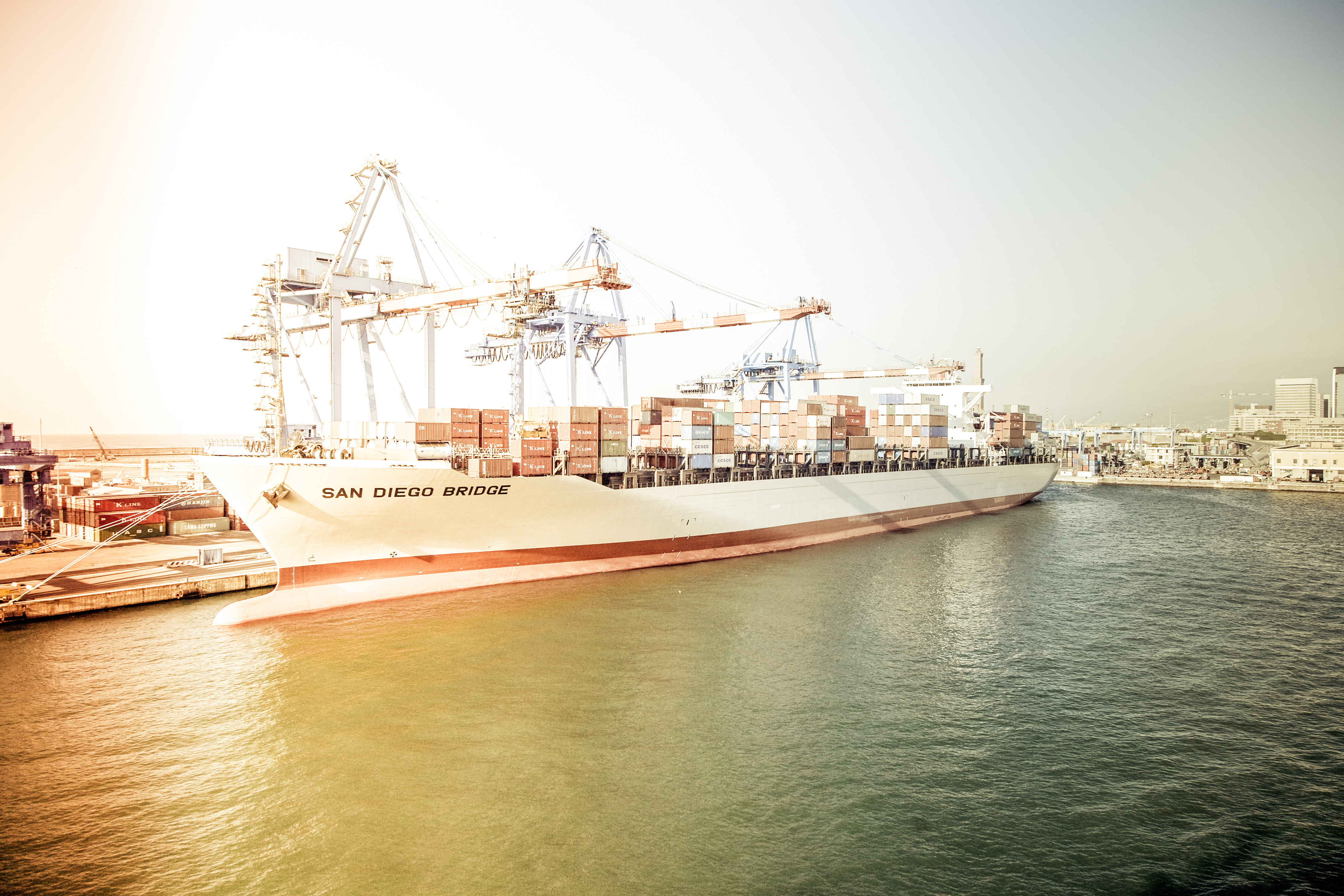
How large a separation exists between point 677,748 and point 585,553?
1323 centimetres

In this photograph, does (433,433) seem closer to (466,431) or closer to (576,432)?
(466,431)

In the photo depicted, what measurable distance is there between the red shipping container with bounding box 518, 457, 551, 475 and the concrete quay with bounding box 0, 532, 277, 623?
9.37m

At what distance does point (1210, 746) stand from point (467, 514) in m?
19.5

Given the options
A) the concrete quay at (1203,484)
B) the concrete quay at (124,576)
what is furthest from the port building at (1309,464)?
the concrete quay at (124,576)

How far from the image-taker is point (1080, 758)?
11.8 metres

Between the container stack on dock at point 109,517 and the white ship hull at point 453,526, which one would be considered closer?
the white ship hull at point 453,526

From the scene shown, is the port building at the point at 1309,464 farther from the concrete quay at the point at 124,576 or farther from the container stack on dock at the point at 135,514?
the container stack on dock at the point at 135,514

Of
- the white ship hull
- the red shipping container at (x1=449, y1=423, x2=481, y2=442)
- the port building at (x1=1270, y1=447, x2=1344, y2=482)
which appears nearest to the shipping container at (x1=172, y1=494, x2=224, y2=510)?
the red shipping container at (x1=449, y1=423, x2=481, y2=442)

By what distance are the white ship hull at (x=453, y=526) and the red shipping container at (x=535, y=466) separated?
1.42 ft

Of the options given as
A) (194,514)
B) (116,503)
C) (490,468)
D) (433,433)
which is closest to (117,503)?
(116,503)

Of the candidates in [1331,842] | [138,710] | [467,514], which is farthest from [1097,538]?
[138,710]

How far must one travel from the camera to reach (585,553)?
24.7m

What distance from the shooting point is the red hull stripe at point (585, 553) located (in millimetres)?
20141

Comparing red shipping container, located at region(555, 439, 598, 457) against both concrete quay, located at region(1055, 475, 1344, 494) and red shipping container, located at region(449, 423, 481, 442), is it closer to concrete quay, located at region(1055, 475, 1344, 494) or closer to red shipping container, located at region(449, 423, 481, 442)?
red shipping container, located at region(449, 423, 481, 442)
